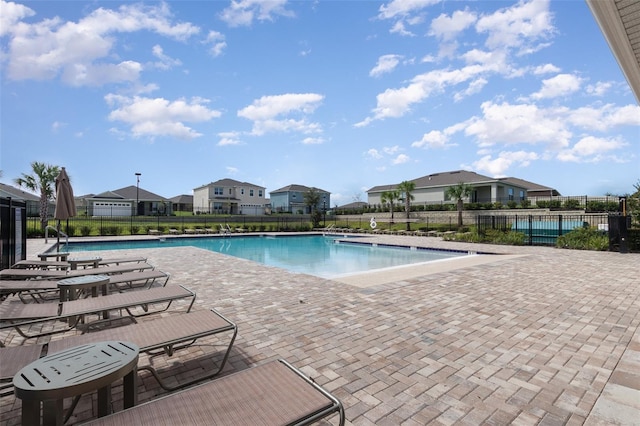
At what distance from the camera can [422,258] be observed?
14.3 metres

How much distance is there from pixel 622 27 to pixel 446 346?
5201 millimetres

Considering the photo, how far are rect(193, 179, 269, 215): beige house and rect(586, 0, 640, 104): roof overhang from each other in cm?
4558

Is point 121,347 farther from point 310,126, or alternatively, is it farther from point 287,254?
point 310,126

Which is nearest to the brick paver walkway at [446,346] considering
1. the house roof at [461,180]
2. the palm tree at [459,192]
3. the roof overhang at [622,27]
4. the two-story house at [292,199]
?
the roof overhang at [622,27]

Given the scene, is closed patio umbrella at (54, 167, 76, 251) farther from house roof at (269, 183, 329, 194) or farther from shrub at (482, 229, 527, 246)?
house roof at (269, 183, 329, 194)

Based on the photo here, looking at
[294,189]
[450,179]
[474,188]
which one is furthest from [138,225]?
[474,188]

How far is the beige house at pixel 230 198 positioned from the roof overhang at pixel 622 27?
4558 centimetres

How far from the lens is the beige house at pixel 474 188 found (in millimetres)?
36031

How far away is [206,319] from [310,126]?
84.3ft

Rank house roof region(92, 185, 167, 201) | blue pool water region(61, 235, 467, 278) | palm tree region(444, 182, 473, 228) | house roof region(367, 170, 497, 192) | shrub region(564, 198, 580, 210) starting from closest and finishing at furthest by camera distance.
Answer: blue pool water region(61, 235, 467, 278) < shrub region(564, 198, 580, 210) < palm tree region(444, 182, 473, 228) < house roof region(367, 170, 497, 192) < house roof region(92, 185, 167, 201)

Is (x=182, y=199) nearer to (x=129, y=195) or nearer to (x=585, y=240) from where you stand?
(x=129, y=195)

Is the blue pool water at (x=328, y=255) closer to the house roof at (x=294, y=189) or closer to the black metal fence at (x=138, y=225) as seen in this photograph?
the black metal fence at (x=138, y=225)

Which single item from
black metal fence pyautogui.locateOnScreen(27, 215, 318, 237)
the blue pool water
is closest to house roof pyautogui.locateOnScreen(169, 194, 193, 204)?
black metal fence pyautogui.locateOnScreen(27, 215, 318, 237)

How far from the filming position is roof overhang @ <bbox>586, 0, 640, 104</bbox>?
401 cm
